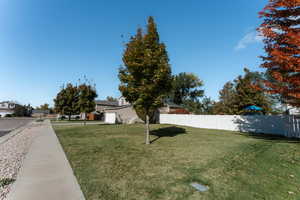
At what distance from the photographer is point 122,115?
24.4m

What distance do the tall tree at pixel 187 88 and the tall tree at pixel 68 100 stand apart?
26026 mm

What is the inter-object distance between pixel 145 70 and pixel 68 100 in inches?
977

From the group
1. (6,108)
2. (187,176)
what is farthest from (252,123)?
(6,108)

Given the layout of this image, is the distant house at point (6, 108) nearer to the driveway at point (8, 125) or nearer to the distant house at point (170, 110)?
the driveway at point (8, 125)

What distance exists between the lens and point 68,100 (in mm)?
27453

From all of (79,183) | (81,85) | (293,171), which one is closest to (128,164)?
(79,183)

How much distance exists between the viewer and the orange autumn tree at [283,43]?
19.3 feet

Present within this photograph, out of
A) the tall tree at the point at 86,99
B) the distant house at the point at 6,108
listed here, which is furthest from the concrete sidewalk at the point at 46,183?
the distant house at the point at 6,108

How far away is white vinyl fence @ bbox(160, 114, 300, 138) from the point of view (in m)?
9.97

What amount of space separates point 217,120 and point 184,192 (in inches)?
542

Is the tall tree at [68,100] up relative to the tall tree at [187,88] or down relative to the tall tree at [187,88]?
→ down

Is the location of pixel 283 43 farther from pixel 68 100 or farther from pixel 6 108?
pixel 6 108

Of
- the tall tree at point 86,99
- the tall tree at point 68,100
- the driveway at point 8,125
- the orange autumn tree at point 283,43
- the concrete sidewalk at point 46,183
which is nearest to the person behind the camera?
the concrete sidewalk at point 46,183

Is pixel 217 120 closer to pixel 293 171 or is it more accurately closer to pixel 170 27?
pixel 170 27
